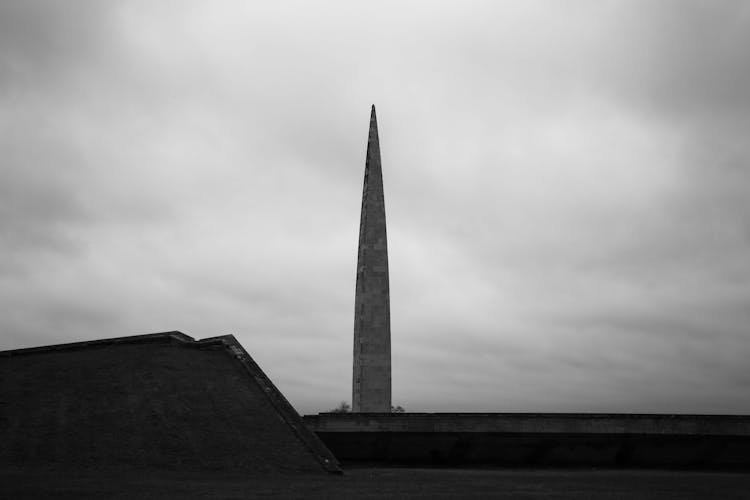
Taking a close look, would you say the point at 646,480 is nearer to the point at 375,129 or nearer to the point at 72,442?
the point at 72,442

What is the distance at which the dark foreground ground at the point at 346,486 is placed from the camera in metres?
8.62

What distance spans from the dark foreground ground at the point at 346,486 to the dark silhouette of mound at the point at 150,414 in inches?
37.0

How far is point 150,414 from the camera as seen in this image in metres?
13.2

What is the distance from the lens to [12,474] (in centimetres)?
1002

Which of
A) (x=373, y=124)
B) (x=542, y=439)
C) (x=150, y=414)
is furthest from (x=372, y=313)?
(x=150, y=414)

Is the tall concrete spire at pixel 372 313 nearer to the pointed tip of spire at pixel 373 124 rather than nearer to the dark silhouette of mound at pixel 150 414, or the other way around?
the pointed tip of spire at pixel 373 124

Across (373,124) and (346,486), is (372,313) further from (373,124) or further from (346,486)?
(346,486)

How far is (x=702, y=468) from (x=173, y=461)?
11.9m

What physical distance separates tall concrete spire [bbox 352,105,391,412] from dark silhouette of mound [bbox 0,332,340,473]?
1163 cm

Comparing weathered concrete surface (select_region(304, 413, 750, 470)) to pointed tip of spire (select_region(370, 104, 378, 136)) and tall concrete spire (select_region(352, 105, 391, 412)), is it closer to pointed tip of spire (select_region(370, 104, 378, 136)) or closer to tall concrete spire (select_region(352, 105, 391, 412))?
tall concrete spire (select_region(352, 105, 391, 412))

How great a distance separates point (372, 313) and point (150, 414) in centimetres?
1641

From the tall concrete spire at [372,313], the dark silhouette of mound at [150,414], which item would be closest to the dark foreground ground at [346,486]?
the dark silhouette of mound at [150,414]

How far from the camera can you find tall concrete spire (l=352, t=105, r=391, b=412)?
28.6m

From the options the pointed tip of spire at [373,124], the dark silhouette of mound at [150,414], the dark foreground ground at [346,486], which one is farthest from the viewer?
the pointed tip of spire at [373,124]
